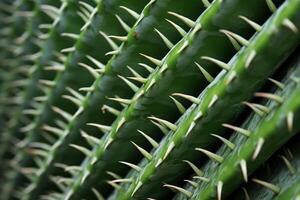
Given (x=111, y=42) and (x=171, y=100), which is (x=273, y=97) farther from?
(x=111, y=42)

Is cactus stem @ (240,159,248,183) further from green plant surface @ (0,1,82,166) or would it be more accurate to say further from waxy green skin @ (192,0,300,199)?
green plant surface @ (0,1,82,166)

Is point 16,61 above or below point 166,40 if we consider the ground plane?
above

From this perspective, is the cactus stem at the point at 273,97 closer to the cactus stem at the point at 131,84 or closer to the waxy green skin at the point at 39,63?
the cactus stem at the point at 131,84

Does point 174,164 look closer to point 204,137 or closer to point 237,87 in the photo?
point 204,137

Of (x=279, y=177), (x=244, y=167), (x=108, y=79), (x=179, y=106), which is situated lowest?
(x=279, y=177)

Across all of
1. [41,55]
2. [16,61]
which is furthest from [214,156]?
[16,61]

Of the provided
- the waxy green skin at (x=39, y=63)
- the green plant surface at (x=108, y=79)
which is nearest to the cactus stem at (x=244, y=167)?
the green plant surface at (x=108, y=79)

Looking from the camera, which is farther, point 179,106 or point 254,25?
point 179,106

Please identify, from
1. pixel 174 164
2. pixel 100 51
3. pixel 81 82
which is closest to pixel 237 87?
pixel 174 164

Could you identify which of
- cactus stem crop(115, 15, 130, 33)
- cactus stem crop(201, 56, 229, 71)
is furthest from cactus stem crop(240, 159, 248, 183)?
cactus stem crop(115, 15, 130, 33)
